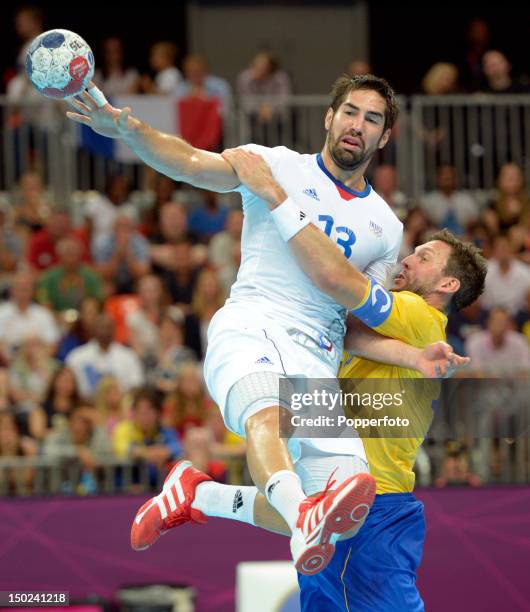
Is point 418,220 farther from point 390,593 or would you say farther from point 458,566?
point 390,593

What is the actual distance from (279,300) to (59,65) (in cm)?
166

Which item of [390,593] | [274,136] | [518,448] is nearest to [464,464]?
[518,448]

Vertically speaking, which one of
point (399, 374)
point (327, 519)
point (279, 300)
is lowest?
point (327, 519)

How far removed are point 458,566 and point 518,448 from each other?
5.96 ft

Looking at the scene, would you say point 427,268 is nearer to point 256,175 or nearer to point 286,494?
point 256,175

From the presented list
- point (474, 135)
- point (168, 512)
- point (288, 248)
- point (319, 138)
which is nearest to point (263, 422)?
point (288, 248)

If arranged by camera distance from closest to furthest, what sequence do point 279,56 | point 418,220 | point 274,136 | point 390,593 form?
1. point 390,593
2. point 418,220
3. point 274,136
4. point 279,56

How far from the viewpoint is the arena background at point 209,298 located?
435 inches

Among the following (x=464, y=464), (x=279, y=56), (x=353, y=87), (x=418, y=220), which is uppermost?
(x=279, y=56)

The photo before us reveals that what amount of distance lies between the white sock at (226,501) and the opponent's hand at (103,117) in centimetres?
201

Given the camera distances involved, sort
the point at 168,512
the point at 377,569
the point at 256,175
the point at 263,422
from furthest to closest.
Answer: the point at 168,512
the point at 377,569
the point at 256,175
the point at 263,422

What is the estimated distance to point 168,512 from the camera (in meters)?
7.77

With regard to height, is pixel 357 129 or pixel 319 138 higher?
pixel 319 138

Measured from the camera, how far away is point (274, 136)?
55.9 feet
